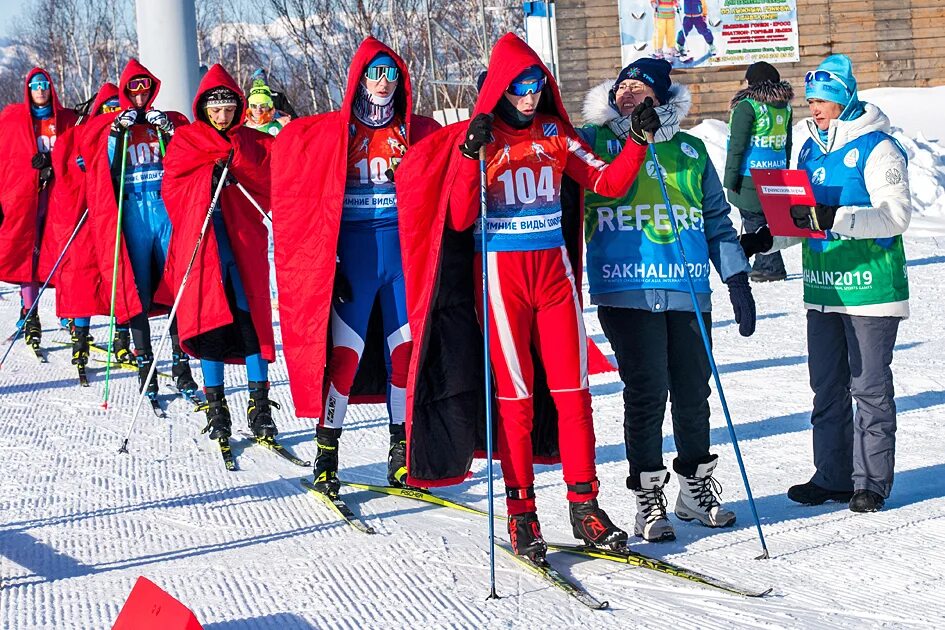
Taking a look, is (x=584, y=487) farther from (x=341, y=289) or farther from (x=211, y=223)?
(x=211, y=223)

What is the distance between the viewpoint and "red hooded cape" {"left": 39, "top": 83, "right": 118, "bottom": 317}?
9039 millimetres

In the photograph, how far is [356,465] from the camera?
6.57 m

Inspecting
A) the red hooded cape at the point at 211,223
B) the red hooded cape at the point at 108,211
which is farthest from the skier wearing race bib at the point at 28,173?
the red hooded cape at the point at 211,223

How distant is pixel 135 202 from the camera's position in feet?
26.2

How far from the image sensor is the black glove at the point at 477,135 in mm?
4367

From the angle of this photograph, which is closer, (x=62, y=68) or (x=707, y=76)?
(x=707, y=76)

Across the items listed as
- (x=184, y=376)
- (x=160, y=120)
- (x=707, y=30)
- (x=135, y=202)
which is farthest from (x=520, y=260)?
(x=707, y=30)

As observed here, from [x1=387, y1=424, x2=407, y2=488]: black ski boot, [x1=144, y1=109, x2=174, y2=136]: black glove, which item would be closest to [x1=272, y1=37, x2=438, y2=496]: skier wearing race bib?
[x1=387, y1=424, x2=407, y2=488]: black ski boot

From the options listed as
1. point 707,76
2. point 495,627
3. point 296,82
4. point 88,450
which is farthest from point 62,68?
point 495,627

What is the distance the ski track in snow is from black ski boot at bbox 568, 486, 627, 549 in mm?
118

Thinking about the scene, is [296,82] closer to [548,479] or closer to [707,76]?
[707,76]

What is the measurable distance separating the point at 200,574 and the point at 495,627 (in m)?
1.29

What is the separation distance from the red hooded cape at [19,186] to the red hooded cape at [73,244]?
1.39 ft

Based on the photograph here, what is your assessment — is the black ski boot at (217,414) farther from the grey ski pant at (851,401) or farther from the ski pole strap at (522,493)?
the grey ski pant at (851,401)
